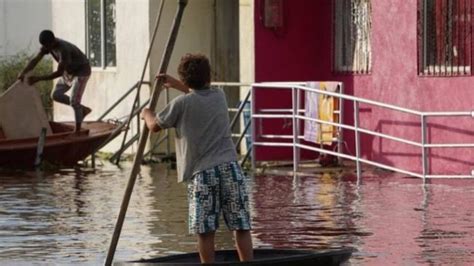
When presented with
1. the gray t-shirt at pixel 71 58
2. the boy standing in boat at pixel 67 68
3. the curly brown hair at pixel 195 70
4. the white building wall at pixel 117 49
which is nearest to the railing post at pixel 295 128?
the boy standing in boat at pixel 67 68

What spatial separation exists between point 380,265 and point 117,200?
6.62 m

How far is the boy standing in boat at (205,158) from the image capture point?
36.6ft

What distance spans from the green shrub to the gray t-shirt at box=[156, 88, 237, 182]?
857 inches

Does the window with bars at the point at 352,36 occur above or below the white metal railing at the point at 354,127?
above

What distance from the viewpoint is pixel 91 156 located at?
24906 millimetres

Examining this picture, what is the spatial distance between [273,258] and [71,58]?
44.3 ft

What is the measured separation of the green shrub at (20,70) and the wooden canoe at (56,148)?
8.71 m

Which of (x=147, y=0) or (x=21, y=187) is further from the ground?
(x=147, y=0)

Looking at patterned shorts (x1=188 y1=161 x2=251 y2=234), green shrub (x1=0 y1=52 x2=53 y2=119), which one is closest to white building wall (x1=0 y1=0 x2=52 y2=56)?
green shrub (x1=0 y1=52 x2=53 y2=119)

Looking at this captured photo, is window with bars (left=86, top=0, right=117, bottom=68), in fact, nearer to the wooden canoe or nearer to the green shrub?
Answer: the wooden canoe

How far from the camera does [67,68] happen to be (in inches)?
955

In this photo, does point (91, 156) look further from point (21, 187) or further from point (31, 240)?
point (31, 240)

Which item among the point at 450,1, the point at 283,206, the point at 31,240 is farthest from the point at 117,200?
the point at 450,1

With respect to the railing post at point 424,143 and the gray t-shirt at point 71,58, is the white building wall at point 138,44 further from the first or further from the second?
the railing post at point 424,143
